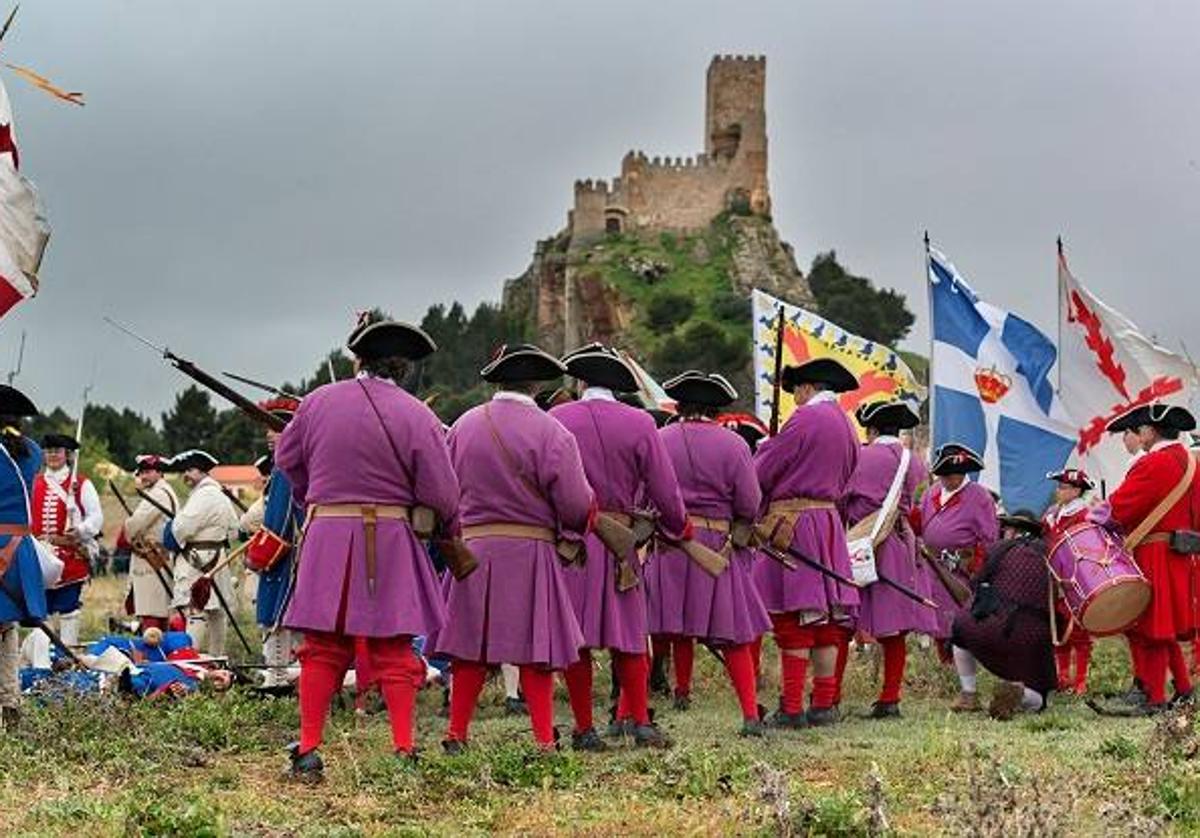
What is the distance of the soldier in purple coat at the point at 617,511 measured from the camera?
28.6 feet

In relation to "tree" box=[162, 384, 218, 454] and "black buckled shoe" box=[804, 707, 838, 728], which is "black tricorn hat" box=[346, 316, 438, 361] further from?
"tree" box=[162, 384, 218, 454]

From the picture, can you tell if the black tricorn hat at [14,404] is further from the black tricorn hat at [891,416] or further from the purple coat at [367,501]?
the black tricorn hat at [891,416]

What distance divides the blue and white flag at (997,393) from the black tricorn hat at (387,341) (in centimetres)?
761

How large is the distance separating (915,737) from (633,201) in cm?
8684

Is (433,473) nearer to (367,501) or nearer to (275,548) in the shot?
(367,501)

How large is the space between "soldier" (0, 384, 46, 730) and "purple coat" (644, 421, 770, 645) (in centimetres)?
327

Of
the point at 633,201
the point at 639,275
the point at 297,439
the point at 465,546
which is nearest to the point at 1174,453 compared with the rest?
the point at 465,546

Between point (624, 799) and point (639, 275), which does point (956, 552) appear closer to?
point (624, 799)

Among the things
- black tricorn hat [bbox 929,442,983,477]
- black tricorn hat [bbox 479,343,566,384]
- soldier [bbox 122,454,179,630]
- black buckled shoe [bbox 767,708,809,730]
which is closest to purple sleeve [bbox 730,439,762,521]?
black buckled shoe [bbox 767,708,809,730]

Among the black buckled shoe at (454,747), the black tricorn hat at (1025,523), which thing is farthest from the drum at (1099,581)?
the black buckled shoe at (454,747)

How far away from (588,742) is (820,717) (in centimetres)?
191

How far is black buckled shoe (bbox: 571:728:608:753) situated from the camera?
8.56m

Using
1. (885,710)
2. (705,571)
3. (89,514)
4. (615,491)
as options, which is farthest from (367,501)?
(89,514)

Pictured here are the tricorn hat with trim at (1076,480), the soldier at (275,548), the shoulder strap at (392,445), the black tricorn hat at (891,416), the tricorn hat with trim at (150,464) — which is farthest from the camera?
the tricorn hat with trim at (150,464)
